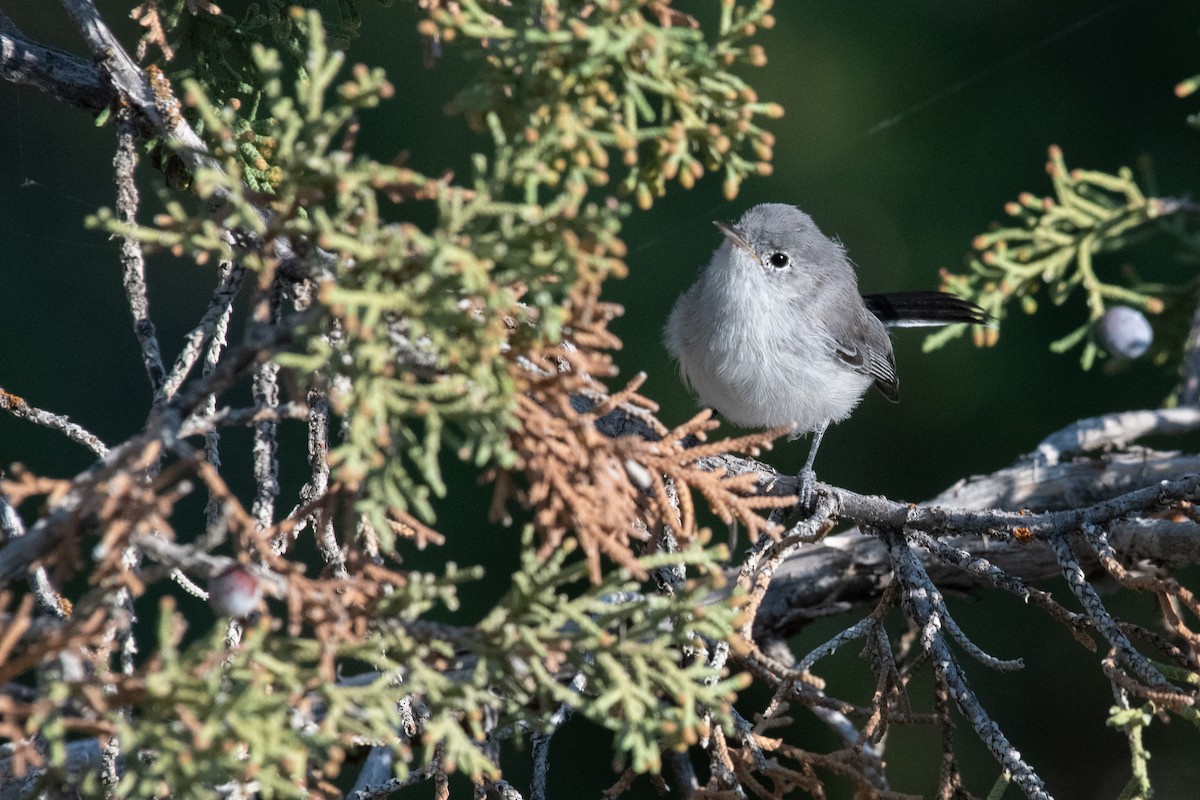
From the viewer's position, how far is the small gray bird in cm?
313

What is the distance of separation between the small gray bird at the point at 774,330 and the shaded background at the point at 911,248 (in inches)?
43.9

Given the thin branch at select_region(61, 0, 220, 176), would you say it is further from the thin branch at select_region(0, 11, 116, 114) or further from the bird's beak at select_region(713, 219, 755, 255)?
the bird's beak at select_region(713, 219, 755, 255)

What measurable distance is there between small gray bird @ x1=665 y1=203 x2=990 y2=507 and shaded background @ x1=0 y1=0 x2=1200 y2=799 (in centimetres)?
112

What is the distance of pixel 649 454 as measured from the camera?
1.60 m

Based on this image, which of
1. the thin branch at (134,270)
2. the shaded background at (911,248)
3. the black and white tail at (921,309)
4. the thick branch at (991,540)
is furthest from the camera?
the shaded background at (911,248)

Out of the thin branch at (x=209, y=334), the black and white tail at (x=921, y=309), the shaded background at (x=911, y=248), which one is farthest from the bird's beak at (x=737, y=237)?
the thin branch at (x=209, y=334)

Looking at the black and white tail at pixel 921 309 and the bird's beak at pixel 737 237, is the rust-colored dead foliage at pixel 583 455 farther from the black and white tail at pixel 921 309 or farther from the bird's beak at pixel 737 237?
the black and white tail at pixel 921 309

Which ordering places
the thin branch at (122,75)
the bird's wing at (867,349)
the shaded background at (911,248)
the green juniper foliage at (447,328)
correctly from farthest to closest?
the shaded background at (911,248) → the bird's wing at (867,349) → the thin branch at (122,75) → the green juniper foliage at (447,328)

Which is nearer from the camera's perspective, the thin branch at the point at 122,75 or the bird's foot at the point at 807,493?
the thin branch at the point at 122,75

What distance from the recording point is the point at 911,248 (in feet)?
15.9

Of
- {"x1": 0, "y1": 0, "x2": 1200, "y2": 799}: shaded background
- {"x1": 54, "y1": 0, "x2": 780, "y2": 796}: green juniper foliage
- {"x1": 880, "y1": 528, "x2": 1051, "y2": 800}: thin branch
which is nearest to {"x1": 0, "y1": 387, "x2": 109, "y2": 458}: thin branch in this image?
{"x1": 54, "y1": 0, "x2": 780, "y2": 796}: green juniper foliage

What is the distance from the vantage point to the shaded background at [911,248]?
4324 millimetres

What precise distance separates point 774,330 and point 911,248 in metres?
1.94

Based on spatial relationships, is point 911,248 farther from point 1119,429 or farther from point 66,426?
point 66,426
